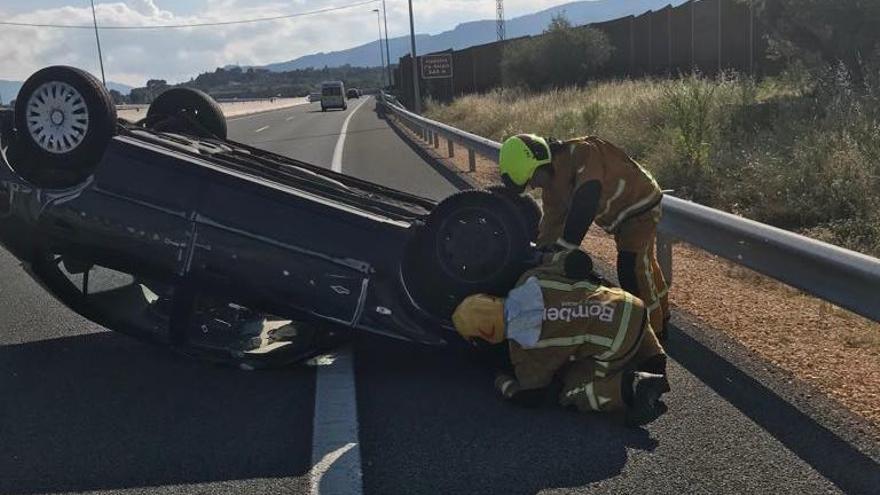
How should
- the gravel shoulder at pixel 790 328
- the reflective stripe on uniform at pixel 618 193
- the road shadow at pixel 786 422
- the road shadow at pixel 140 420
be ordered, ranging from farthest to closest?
the reflective stripe on uniform at pixel 618 193, the gravel shoulder at pixel 790 328, the road shadow at pixel 140 420, the road shadow at pixel 786 422

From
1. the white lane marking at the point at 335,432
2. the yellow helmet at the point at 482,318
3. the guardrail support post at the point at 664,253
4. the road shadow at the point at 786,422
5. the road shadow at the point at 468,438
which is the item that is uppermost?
the yellow helmet at the point at 482,318

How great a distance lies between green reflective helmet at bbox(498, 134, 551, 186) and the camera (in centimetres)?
434

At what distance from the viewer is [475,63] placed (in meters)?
46.1

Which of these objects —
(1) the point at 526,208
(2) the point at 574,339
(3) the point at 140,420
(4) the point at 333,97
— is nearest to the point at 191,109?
(1) the point at 526,208

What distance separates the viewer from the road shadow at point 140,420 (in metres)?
3.47

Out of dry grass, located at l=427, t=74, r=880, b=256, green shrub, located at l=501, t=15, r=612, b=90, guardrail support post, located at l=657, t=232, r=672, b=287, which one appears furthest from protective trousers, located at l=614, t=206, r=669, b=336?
green shrub, located at l=501, t=15, r=612, b=90

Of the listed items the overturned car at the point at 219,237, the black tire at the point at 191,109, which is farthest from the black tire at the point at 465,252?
the black tire at the point at 191,109

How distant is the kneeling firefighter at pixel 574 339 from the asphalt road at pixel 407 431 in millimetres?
Result: 123

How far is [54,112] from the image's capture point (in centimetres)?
466

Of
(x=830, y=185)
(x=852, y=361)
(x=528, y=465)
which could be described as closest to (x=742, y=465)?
(x=528, y=465)

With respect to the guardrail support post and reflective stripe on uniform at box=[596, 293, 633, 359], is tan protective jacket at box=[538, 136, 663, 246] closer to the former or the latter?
reflective stripe on uniform at box=[596, 293, 633, 359]

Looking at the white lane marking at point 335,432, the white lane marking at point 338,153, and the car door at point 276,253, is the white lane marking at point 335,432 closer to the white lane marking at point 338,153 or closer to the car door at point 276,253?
the car door at point 276,253

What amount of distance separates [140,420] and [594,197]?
248 centimetres

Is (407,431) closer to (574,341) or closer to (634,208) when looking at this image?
(574,341)
